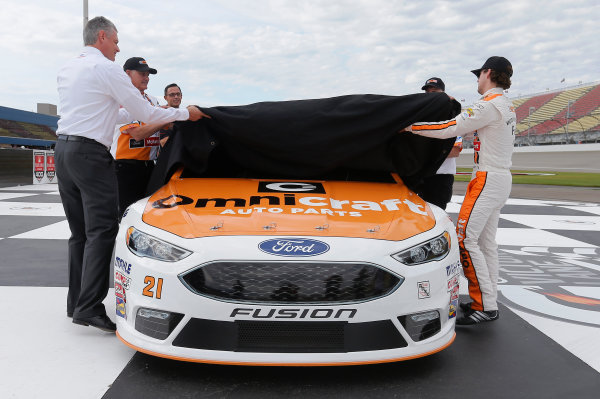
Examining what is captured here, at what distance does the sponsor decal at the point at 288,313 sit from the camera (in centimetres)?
238

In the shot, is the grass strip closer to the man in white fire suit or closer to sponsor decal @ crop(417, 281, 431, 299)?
the man in white fire suit

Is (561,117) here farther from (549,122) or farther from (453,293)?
(453,293)

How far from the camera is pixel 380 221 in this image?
9.36ft

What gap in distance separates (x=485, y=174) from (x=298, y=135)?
→ 131cm

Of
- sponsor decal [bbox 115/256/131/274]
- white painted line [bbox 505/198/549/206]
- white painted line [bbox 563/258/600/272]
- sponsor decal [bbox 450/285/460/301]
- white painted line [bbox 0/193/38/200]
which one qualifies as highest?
sponsor decal [bbox 115/256/131/274]

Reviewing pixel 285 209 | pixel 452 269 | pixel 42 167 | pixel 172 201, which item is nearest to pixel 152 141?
pixel 172 201

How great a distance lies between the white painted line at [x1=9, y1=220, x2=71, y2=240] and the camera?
6680mm

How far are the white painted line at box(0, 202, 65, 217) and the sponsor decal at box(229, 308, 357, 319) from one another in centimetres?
763

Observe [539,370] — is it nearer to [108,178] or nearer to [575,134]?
[108,178]

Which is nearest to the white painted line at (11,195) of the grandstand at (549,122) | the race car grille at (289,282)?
the race car grille at (289,282)

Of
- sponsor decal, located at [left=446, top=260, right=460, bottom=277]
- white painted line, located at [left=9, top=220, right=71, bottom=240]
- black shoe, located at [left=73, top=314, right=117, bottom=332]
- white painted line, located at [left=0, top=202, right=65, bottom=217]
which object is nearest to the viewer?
sponsor decal, located at [left=446, top=260, right=460, bottom=277]

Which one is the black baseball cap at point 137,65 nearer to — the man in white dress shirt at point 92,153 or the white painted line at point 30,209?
the man in white dress shirt at point 92,153

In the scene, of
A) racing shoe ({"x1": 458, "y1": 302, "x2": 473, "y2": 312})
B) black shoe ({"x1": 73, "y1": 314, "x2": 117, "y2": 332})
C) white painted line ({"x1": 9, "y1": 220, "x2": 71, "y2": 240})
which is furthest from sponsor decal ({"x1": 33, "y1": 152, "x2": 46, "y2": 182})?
racing shoe ({"x1": 458, "y1": 302, "x2": 473, "y2": 312})

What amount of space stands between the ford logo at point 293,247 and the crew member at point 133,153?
2.01 m
